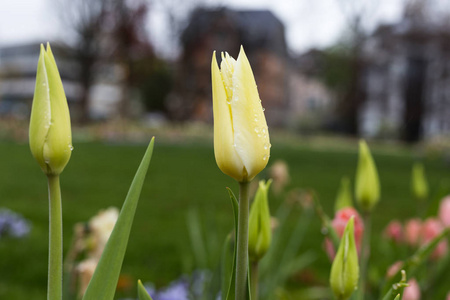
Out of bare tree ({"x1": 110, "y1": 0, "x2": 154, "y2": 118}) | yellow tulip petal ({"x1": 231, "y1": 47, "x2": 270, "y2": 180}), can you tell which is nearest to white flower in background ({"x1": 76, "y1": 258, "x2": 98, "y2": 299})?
yellow tulip petal ({"x1": 231, "y1": 47, "x2": 270, "y2": 180})

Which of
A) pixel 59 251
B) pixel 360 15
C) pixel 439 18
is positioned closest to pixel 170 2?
pixel 360 15

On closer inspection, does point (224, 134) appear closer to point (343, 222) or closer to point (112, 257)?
point (112, 257)

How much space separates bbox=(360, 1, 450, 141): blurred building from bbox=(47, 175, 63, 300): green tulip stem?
15.6 metres

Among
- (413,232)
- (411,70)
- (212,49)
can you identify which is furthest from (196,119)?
(413,232)

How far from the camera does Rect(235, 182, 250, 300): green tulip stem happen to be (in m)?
0.37

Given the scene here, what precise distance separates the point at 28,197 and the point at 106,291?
3.76 metres

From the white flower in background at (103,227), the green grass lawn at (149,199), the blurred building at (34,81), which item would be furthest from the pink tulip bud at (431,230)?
the blurred building at (34,81)

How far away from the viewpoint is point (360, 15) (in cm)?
1606

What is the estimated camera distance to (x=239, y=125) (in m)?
0.36

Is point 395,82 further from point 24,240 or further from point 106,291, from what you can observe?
point 106,291

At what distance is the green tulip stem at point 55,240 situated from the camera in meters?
0.37

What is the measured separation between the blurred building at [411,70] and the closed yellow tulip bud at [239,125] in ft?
51.1

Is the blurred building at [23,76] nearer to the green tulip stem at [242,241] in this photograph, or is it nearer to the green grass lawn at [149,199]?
the green grass lawn at [149,199]

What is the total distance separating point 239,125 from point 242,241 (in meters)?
0.09
